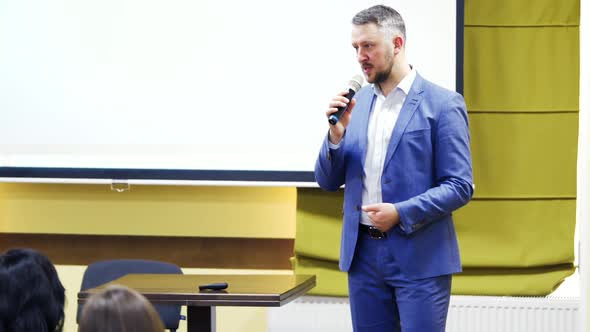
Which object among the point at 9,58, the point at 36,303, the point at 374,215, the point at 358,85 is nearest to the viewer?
the point at 36,303

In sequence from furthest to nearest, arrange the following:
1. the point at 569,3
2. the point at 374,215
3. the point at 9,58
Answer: the point at 9,58
the point at 569,3
the point at 374,215

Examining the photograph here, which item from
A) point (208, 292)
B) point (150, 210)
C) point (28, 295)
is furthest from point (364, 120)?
point (150, 210)

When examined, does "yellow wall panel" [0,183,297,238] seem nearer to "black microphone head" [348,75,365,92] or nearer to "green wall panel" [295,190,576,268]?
"green wall panel" [295,190,576,268]

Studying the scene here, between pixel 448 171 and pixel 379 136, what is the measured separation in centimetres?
25

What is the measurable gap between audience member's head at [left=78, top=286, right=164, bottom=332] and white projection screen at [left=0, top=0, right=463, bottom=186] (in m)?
2.72

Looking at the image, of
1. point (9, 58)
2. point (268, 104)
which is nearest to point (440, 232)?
point (268, 104)

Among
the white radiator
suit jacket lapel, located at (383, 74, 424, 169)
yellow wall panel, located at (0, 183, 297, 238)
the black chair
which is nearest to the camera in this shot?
suit jacket lapel, located at (383, 74, 424, 169)

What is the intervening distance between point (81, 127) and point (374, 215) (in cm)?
215

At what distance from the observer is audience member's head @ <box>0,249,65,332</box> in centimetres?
208

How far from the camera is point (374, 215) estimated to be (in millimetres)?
2744

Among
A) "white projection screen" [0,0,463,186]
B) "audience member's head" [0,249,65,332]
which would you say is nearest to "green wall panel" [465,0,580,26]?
"white projection screen" [0,0,463,186]

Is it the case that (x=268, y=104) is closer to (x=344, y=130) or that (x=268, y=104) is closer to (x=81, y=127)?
(x=81, y=127)

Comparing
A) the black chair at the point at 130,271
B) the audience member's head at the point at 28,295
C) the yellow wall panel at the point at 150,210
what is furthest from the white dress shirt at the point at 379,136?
the yellow wall panel at the point at 150,210

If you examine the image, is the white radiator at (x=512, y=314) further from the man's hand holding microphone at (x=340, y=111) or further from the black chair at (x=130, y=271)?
the man's hand holding microphone at (x=340, y=111)
